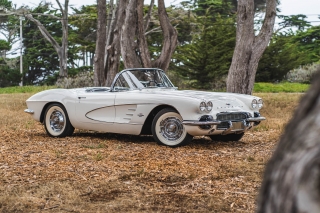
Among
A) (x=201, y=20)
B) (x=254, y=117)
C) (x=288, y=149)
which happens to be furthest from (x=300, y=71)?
(x=288, y=149)

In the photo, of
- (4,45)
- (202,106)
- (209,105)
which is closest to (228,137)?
(209,105)

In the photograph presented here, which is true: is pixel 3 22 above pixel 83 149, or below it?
above

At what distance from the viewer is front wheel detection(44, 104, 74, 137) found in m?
9.70

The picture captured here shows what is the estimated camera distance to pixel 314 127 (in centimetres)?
Result: 124

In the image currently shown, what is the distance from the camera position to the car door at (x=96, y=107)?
8961 millimetres

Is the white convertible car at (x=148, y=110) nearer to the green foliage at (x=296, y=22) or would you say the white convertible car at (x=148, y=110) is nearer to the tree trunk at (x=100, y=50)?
the tree trunk at (x=100, y=50)

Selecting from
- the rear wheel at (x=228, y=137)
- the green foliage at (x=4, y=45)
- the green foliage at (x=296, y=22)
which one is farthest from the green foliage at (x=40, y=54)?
the rear wheel at (x=228, y=137)

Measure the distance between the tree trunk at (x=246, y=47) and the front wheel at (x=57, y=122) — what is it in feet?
19.9

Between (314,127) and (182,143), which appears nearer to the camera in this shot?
(314,127)

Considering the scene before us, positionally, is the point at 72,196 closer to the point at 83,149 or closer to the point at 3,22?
the point at 83,149

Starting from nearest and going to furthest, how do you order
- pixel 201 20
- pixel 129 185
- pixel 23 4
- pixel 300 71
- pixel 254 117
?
pixel 129 185 < pixel 254 117 < pixel 300 71 < pixel 23 4 < pixel 201 20

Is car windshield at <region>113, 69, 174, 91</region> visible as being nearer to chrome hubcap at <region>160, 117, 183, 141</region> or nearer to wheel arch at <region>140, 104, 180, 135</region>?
wheel arch at <region>140, 104, 180, 135</region>

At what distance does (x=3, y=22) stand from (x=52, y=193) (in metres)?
47.7

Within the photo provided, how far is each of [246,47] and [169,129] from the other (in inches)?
268
